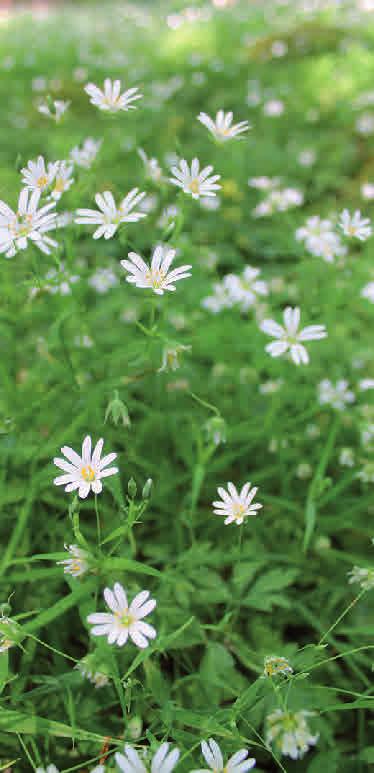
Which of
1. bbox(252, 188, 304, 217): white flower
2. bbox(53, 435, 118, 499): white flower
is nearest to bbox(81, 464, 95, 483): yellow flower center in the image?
bbox(53, 435, 118, 499): white flower

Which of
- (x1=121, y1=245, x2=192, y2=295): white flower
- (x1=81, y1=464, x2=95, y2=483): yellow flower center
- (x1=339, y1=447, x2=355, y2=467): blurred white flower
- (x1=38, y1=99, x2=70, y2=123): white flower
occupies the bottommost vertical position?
(x1=81, y1=464, x2=95, y2=483): yellow flower center

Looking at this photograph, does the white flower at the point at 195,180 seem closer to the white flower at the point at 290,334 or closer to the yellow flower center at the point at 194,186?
the yellow flower center at the point at 194,186

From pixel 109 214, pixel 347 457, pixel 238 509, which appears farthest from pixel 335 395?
pixel 109 214

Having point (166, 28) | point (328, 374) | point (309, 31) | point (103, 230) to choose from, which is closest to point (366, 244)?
point (328, 374)

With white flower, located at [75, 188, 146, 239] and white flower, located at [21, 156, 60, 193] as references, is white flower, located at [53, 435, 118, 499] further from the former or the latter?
white flower, located at [21, 156, 60, 193]

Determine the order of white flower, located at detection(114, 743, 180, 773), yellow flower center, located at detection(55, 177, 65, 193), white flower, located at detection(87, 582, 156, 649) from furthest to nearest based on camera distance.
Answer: yellow flower center, located at detection(55, 177, 65, 193)
white flower, located at detection(87, 582, 156, 649)
white flower, located at detection(114, 743, 180, 773)

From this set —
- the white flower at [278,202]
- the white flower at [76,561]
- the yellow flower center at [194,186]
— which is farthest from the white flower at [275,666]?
the white flower at [278,202]

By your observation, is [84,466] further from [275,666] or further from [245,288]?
[245,288]

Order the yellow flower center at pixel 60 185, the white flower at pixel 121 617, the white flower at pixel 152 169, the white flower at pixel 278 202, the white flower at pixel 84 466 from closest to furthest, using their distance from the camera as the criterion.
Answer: the white flower at pixel 121 617 < the white flower at pixel 84 466 < the yellow flower center at pixel 60 185 < the white flower at pixel 152 169 < the white flower at pixel 278 202
